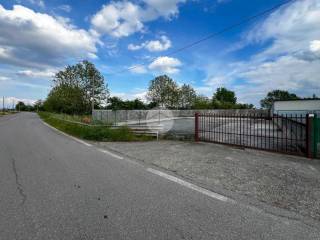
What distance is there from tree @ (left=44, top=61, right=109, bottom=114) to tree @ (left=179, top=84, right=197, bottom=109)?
37534 millimetres

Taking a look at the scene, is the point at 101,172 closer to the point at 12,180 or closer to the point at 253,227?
the point at 12,180

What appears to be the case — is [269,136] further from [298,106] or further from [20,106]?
[20,106]

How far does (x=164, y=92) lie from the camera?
7288cm

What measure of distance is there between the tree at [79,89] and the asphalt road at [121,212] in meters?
34.1

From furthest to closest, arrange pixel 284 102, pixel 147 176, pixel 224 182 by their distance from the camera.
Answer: pixel 284 102
pixel 147 176
pixel 224 182

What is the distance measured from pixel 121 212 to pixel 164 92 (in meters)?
70.0

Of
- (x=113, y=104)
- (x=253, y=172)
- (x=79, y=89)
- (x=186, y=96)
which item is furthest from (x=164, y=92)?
(x=253, y=172)

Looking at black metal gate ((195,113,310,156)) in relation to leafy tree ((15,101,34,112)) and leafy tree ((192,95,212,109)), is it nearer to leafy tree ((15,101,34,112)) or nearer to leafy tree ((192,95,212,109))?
leafy tree ((192,95,212,109))

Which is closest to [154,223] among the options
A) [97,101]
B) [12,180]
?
[12,180]

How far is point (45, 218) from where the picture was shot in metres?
3.45

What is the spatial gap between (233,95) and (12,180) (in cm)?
10872

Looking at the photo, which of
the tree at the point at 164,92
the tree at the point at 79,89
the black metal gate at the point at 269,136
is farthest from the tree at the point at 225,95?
the black metal gate at the point at 269,136

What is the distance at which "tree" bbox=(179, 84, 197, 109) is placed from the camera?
7519 cm

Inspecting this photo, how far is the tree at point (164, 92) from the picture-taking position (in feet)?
238
